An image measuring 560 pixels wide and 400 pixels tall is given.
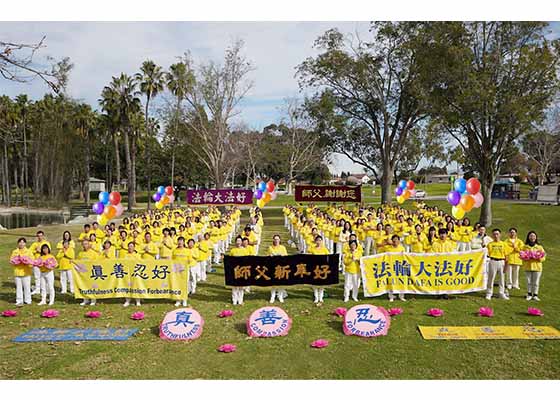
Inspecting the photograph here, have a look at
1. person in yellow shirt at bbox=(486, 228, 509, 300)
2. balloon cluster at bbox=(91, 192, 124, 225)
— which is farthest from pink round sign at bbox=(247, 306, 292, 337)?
balloon cluster at bbox=(91, 192, 124, 225)

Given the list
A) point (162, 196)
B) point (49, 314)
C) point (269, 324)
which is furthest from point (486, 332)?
point (162, 196)

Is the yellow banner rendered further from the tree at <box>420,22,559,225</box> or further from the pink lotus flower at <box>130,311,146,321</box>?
the tree at <box>420,22,559,225</box>

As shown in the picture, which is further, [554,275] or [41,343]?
[554,275]

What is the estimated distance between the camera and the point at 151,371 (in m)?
6.88

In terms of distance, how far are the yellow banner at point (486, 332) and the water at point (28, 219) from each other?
27.9m

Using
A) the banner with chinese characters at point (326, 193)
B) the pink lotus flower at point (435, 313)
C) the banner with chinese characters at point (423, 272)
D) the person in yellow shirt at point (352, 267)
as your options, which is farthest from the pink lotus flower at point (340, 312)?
the banner with chinese characters at point (326, 193)

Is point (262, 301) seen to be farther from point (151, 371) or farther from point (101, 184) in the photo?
point (101, 184)

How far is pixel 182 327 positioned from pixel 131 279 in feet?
8.24

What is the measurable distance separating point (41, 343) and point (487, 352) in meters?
7.82

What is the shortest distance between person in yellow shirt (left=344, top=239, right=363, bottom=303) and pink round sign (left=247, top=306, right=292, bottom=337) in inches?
94.1

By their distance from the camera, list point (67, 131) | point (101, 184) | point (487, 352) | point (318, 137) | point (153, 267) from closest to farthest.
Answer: point (487, 352)
point (153, 267)
point (318, 137)
point (67, 131)
point (101, 184)

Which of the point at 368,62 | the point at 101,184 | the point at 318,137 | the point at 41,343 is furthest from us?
the point at 101,184

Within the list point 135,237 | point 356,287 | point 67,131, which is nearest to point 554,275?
point 356,287

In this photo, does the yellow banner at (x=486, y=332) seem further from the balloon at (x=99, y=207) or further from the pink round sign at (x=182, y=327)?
the balloon at (x=99, y=207)
